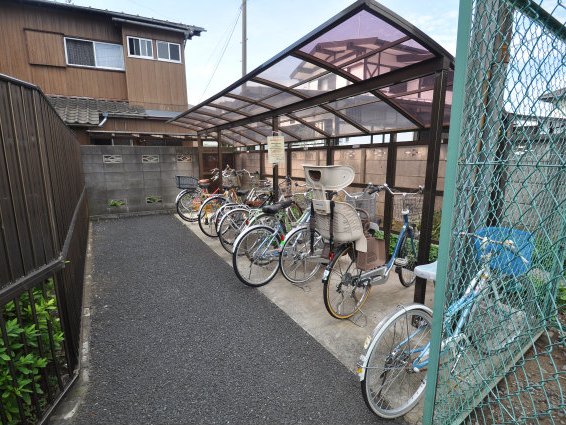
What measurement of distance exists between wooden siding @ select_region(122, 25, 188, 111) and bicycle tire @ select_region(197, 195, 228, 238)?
7188mm

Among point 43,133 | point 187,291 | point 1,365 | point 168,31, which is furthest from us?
point 168,31

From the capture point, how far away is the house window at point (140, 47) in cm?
1080

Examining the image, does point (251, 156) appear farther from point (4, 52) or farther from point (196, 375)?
point (4, 52)

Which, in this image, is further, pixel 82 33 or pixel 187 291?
pixel 82 33

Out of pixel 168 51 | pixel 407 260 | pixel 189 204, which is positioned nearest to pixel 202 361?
pixel 407 260

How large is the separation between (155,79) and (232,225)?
9.36 metres

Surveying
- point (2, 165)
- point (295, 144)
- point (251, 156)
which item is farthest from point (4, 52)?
point (2, 165)

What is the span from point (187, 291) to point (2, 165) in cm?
242

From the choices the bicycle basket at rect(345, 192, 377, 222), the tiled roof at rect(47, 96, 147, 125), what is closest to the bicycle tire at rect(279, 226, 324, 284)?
the bicycle basket at rect(345, 192, 377, 222)

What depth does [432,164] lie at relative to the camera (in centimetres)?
253

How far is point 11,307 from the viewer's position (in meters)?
1.89

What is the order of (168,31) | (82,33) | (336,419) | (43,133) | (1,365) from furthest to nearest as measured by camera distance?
(168,31) → (82,33) → (43,133) → (336,419) → (1,365)

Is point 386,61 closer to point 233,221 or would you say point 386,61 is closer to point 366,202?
point 366,202

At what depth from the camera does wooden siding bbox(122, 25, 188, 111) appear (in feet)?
35.8
